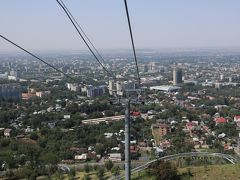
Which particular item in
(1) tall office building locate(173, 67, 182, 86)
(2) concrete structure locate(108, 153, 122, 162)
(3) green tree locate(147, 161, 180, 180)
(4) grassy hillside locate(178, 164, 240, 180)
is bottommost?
(1) tall office building locate(173, 67, 182, 86)

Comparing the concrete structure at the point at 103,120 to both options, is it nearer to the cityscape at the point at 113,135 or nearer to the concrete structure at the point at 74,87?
the cityscape at the point at 113,135

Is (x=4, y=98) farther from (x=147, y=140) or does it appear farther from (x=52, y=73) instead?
(x=52, y=73)

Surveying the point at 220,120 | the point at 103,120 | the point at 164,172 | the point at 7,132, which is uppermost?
the point at 164,172

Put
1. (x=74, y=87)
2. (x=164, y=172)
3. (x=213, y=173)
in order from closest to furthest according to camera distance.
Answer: (x=164, y=172)
(x=213, y=173)
(x=74, y=87)

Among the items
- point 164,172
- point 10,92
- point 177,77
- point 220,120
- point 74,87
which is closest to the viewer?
point 164,172

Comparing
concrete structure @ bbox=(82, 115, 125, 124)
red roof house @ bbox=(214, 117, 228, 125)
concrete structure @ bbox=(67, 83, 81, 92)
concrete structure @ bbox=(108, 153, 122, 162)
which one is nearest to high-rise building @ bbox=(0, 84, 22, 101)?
concrete structure @ bbox=(67, 83, 81, 92)

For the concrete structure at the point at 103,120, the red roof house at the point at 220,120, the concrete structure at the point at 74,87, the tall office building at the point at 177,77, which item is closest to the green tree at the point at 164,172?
the concrete structure at the point at 103,120

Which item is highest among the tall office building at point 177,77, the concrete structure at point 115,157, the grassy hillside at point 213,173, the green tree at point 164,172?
the green tree at point 164,172

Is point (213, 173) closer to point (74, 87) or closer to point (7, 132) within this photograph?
point (7, 132)

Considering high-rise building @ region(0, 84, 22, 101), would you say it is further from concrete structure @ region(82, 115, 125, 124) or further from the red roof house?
the red roof house

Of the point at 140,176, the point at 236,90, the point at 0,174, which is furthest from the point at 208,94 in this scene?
the point at 140,176

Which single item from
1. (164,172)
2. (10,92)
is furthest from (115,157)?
(10,92)

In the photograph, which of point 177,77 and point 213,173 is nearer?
point 213,173
